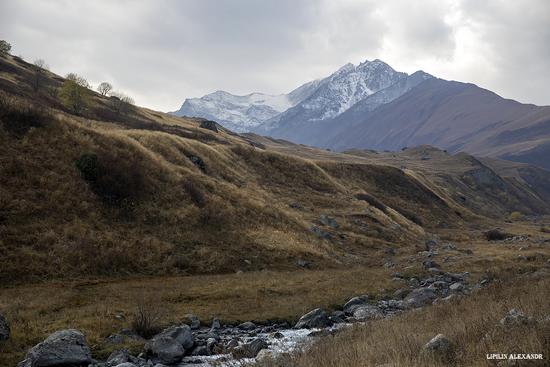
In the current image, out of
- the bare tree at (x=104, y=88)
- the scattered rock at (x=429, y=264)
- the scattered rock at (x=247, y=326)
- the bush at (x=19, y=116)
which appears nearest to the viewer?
the scattered rock at (x=247, y=326)

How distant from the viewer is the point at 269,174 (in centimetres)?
6894

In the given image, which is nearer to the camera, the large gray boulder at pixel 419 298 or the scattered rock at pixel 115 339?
the scattered rock at pixel 115 339

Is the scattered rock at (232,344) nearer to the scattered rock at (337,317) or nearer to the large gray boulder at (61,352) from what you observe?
the large gray boulder at (61,352)

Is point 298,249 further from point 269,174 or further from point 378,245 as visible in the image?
point 269,174

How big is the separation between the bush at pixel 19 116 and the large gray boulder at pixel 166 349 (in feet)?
97.2

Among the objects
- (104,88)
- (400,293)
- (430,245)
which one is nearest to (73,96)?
(104,88)

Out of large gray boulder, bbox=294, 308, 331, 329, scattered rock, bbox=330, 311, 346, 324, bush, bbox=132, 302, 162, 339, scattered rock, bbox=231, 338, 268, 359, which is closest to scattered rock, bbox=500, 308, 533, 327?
scattered rock, bbox=231, 338, 268, 359

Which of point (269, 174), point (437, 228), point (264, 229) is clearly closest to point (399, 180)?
point (437, 228)

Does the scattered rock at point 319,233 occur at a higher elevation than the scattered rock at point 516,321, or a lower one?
lower

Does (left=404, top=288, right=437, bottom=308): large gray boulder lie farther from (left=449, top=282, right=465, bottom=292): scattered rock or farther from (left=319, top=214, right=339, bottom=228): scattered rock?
(left=319, top=214, right=339, bottom=228): scattered rock

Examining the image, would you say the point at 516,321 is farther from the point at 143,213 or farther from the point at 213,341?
the point at 143,213

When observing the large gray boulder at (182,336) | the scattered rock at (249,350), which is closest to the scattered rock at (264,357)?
the scattered rock at (249,350)

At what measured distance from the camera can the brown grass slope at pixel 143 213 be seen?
29.4m

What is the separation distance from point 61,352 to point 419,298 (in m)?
19.5
